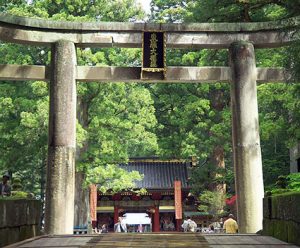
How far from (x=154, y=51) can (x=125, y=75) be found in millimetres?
1103

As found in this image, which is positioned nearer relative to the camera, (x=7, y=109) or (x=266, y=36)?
(x=266, y=36)

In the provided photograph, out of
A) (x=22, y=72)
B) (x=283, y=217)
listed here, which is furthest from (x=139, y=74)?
(x=283, y=217)

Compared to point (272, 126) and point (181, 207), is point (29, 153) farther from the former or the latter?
point (181, 207)

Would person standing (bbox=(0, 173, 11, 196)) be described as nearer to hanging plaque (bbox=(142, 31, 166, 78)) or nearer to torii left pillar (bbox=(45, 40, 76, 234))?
torii left pillar (bbox=(45, 40, 76, 234))

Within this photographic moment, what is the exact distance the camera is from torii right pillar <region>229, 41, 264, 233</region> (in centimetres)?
1171

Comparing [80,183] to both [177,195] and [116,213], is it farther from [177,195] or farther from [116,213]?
[116,213]

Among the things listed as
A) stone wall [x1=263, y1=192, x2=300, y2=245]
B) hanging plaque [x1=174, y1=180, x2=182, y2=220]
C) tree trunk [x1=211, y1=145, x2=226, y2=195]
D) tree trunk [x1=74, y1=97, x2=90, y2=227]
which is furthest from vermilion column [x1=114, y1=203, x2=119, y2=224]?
stone wall [x1=263, y1=192, x2=300, y2=245]

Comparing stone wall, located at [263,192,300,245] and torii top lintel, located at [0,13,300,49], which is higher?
torii top lintel, located at [0,13,300,49]

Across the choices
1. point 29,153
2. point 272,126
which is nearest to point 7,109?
point 29,153

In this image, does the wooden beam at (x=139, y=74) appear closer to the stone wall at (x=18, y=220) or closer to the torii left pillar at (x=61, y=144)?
the torii left pillar at (x=61, y=144)

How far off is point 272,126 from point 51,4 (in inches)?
446

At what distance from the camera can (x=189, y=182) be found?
28.6 m

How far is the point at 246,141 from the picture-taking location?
1208cm

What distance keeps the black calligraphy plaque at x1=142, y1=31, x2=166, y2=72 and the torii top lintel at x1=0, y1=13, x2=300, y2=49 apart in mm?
172
